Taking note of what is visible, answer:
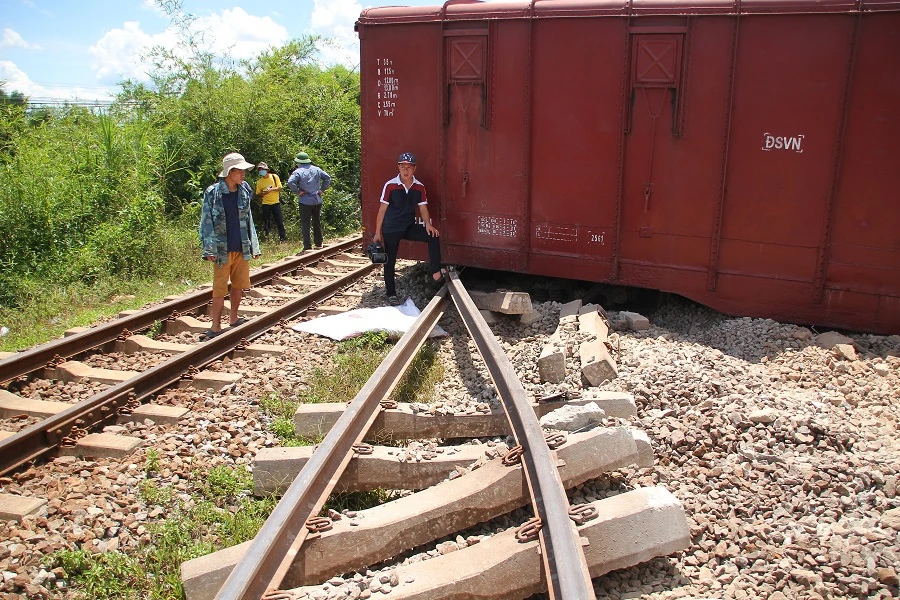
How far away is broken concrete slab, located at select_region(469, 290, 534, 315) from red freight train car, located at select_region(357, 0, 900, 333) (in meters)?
0.82

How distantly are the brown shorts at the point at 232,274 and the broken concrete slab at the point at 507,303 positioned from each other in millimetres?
2759

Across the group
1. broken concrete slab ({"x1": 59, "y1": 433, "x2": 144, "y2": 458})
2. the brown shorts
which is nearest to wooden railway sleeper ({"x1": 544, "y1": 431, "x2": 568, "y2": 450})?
broken concrete slab ({"x1": 59, "y1": 433, "x2": 144, "y2": 458})

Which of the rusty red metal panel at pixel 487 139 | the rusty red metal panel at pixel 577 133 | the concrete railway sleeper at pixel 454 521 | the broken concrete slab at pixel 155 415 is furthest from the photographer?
the rusty red metal panel at pixel 487 139

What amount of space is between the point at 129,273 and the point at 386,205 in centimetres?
504

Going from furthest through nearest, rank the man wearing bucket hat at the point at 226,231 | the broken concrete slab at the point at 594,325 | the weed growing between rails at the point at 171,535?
the man wearing bucket hat at the point at 226,231
the broken concrete slab at the point at 594,325
the weed growing between rails at the point at 171,535

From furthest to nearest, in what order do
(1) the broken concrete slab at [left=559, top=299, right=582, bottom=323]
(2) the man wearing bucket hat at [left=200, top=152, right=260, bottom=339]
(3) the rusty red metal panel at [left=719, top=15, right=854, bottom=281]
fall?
(2) the man wearing bucket hat at [left=200, top=152, right=260, bottom=339]
(1) the broken concrete slab at [left=559, top=299, right=582, bottom=323]
(3) the rusty red metal panel at [left=719, top=15, right=854, bottom=281]

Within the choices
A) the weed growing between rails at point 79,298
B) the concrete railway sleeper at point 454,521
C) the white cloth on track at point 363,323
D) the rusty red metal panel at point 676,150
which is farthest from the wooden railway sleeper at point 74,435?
the rusty red metal panel at point 676,150

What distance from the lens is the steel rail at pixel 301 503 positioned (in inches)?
115

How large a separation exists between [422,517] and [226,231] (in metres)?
5.10

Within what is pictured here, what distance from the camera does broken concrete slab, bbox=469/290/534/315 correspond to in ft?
25.4

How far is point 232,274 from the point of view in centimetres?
802

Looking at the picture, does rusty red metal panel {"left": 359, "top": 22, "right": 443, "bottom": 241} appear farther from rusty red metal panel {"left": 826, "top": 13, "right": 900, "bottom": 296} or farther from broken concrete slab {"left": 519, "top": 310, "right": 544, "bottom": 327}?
rusty red metal panel {"left": 826, "top": 13, "right": 900, "bottom": 296}

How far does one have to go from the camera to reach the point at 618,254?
8.09m

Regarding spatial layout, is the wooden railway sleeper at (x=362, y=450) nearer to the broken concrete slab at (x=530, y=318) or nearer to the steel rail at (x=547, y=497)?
the steel rail at (x=547, y=497)
